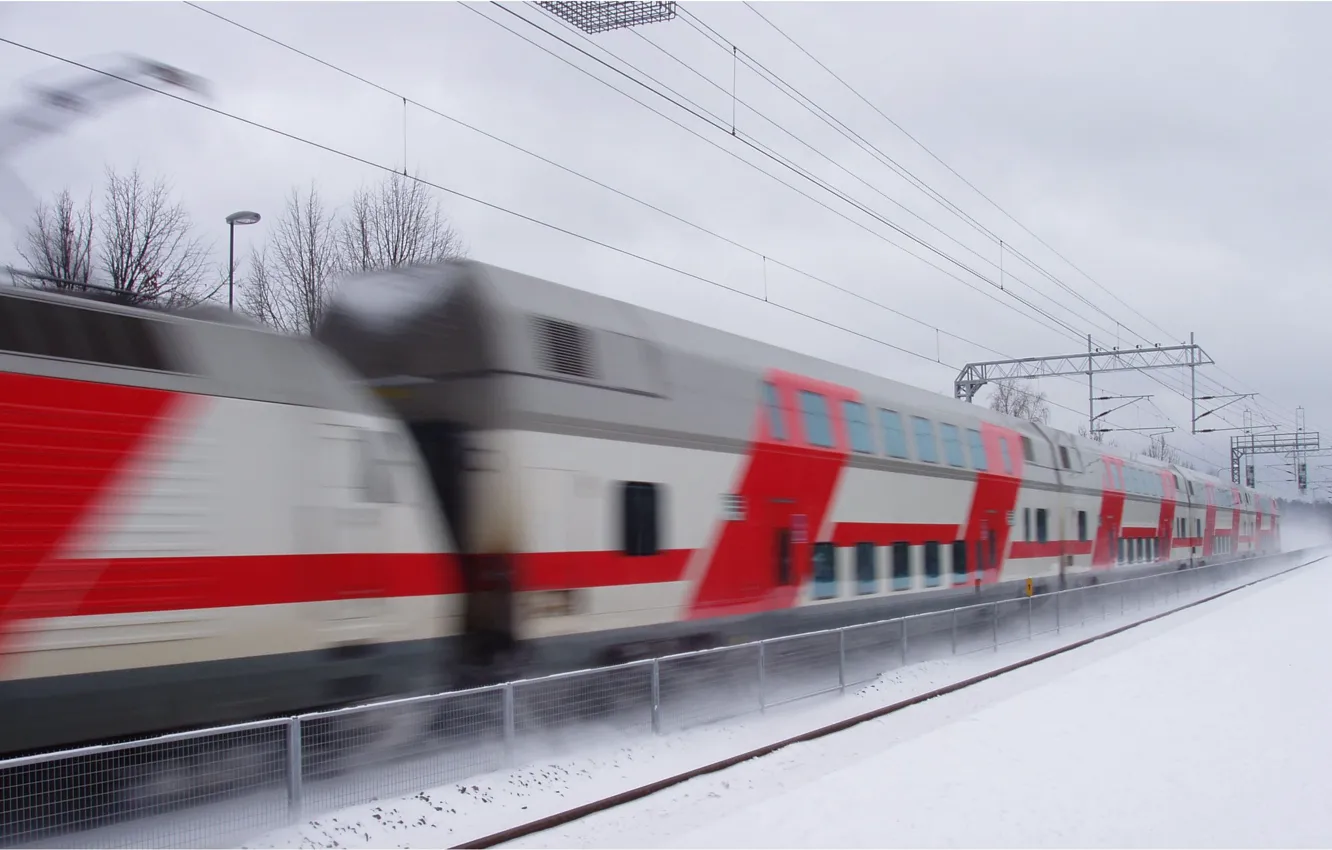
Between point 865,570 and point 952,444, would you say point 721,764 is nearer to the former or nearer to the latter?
point 865,570

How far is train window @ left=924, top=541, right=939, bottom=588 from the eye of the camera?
67.8 ft

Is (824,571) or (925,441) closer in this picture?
(824,571)

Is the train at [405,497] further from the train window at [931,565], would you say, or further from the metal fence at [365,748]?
the train window at [931,565]

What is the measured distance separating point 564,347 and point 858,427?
757 centimetres

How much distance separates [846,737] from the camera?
13.0m

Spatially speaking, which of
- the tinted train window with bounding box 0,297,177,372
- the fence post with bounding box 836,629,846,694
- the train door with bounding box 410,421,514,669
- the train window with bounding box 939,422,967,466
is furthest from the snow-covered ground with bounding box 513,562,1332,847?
the train window with bounding box 939,422,967,466

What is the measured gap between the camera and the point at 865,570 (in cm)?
1833

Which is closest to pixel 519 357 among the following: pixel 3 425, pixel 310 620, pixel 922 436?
pixel 310 620

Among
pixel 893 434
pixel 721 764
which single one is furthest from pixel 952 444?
pixel 721 764

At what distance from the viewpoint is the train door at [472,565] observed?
11.1 meters

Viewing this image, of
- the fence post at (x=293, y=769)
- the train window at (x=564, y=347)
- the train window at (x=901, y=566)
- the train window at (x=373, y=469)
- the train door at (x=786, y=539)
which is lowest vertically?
the fence post at (x=293, y=769)

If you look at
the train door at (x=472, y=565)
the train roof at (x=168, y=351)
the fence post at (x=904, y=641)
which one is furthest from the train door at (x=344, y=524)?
the fence post at (x=904, y=641)

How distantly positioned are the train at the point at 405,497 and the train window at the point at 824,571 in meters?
0.04

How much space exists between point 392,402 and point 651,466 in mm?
3079
